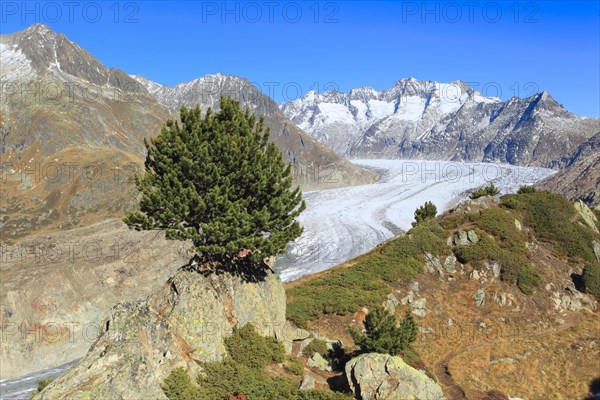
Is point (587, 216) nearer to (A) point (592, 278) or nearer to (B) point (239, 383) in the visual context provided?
(A) point (592, 278)

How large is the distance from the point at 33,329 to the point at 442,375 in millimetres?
44573

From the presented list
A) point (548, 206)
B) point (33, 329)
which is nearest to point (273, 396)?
point (548, 206)

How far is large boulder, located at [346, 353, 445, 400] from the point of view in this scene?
1664cm

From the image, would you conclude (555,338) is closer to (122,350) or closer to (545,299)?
(545,299)

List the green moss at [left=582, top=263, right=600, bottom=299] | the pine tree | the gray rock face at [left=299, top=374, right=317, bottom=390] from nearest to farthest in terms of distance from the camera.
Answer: the gray rock face at [left=299, top=374, right=317, bottom=390] → the pine tree → the green moss at [left=582, top=263, right=600, bottom=299]

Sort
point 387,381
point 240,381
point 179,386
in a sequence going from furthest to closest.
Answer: point 387,381 → point 240,381 → point 179,386

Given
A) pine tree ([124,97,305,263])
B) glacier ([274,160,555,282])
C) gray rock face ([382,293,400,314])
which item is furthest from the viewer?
glacier ([274,160,555,282])

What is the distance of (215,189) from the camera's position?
18656mm

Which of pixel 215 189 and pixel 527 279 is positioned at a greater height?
pixel 215 189

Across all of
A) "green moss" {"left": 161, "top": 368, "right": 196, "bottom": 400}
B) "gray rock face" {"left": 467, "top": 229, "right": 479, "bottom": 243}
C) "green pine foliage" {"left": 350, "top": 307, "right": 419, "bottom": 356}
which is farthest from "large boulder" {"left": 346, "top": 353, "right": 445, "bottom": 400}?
"gray rock face" {"left": 467, "top": 229, "right": 479, "bottom": 243}

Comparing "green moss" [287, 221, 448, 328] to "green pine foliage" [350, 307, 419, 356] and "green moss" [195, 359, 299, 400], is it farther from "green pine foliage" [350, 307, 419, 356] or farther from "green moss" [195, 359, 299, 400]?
"green moss" [195, 359, 299, 400]

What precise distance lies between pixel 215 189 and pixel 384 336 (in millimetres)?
9684

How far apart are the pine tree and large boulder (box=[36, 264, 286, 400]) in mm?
1859

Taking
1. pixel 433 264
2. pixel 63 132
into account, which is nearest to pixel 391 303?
pixel 433 264
